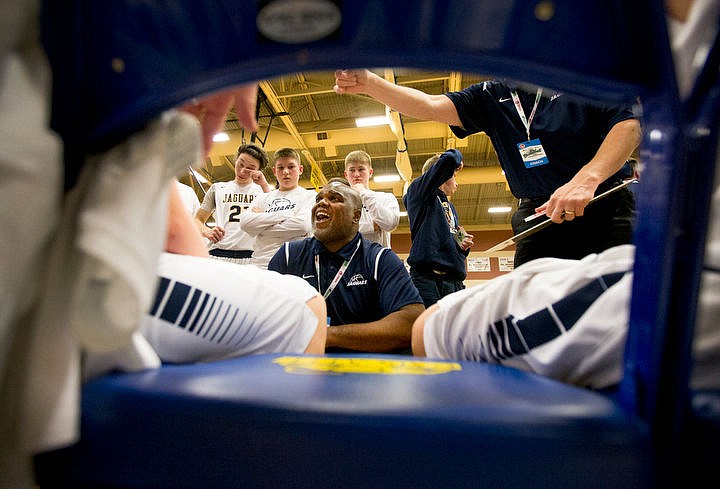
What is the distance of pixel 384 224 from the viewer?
2439 mm

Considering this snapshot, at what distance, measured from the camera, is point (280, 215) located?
229 centimetres

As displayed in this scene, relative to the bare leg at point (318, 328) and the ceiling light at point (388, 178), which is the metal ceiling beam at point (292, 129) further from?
the bare leg at point (318, 328)

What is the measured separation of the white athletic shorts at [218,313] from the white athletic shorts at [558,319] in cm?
29

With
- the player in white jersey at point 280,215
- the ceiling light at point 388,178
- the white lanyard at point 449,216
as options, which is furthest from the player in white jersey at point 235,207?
the ceiling light at point 388,178

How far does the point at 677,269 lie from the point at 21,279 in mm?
459

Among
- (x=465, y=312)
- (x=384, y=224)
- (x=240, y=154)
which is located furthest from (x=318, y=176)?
(x=465, y=312)

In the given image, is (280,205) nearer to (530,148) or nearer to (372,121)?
(530,148)

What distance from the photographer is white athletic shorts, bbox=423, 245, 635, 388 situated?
1.36 feet

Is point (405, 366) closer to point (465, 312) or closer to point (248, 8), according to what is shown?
point (465, 312)

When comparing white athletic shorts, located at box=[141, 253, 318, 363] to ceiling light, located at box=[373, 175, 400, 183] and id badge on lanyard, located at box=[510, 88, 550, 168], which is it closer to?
id badge on lanyard, located at box=[510, 88, 550, 168]

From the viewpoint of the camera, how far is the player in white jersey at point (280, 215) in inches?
90.2

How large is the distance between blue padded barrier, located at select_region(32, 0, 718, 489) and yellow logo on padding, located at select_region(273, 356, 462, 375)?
10cm

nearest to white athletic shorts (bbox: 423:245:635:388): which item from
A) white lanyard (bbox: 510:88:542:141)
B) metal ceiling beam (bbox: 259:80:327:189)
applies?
white lanyard (bbox: 510:88:542:141)

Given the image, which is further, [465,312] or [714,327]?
[465,312]
